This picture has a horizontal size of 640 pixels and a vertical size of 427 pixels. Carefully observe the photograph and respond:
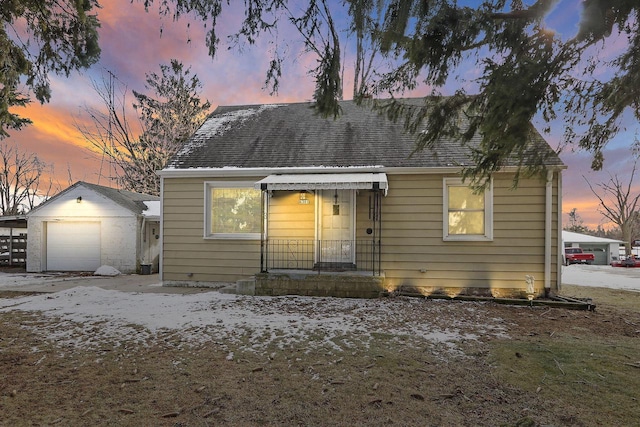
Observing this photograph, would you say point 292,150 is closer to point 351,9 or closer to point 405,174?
point 405,174

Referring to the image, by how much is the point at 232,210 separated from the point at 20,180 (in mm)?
30335

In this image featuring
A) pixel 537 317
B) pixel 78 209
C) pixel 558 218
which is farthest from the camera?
pixel 78 209

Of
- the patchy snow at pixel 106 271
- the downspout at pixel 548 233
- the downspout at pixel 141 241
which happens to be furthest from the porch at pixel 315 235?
the patchy snow at pixel 106 271

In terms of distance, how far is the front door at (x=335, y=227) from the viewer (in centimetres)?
804

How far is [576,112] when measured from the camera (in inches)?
161

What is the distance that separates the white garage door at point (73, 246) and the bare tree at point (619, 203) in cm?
3549

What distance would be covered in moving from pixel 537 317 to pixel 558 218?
268 cm

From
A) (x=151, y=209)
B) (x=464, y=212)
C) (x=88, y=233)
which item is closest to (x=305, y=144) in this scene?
(x=464, y=212)

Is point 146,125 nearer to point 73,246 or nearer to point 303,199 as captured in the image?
point 73,246

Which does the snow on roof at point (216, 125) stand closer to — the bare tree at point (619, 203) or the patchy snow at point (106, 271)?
the patchy snow at point (106, 271)

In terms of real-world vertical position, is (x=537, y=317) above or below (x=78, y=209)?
below

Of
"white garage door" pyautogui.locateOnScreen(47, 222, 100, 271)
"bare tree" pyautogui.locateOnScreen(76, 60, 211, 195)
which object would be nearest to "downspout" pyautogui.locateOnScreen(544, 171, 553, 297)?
"white garage door" pyautogui.locateOnScreen(47, 222, 100, 271)

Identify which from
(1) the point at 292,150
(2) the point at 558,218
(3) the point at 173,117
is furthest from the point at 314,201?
(3) the point at 173,117

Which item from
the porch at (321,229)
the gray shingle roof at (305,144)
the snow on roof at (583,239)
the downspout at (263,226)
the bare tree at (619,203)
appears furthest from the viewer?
the bare tree at (619,203)
